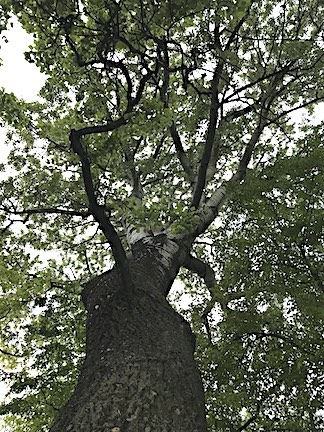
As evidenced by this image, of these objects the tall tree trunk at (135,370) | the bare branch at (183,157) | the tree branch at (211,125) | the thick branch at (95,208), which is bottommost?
the tall tree trunk at (135,370)

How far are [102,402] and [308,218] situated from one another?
387 centimetres

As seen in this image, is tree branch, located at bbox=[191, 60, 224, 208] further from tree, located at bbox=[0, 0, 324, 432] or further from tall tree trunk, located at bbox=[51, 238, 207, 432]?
tall tree trunk, located at bbox=[51, 238, 207, 432]

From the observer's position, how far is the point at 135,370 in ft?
10.2

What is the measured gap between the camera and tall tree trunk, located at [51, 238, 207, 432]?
104 inches

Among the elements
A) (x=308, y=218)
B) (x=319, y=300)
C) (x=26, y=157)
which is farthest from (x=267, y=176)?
(x=26, y=157)

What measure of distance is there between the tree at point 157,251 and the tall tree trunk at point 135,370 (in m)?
0.01

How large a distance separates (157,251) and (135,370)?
2794mm

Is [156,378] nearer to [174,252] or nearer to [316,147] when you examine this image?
[174,252]

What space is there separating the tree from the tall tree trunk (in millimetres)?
14

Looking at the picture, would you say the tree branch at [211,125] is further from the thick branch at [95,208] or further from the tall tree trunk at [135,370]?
the thick branch at [95,208]

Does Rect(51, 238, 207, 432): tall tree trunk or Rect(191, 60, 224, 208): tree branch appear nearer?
Rect(51, 238, 207, 432): tall tree trunk

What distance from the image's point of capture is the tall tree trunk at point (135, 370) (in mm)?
2629

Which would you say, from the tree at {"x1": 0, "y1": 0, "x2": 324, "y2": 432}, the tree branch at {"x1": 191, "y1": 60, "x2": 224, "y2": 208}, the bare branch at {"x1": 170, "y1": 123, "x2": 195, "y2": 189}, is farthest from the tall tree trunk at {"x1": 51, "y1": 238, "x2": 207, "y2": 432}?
the bare branch at {"x1": 170, "y1": 123, "x2": 195, "y2": 189}

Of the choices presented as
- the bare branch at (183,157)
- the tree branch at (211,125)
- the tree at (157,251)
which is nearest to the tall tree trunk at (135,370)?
the tree at (157,251)
